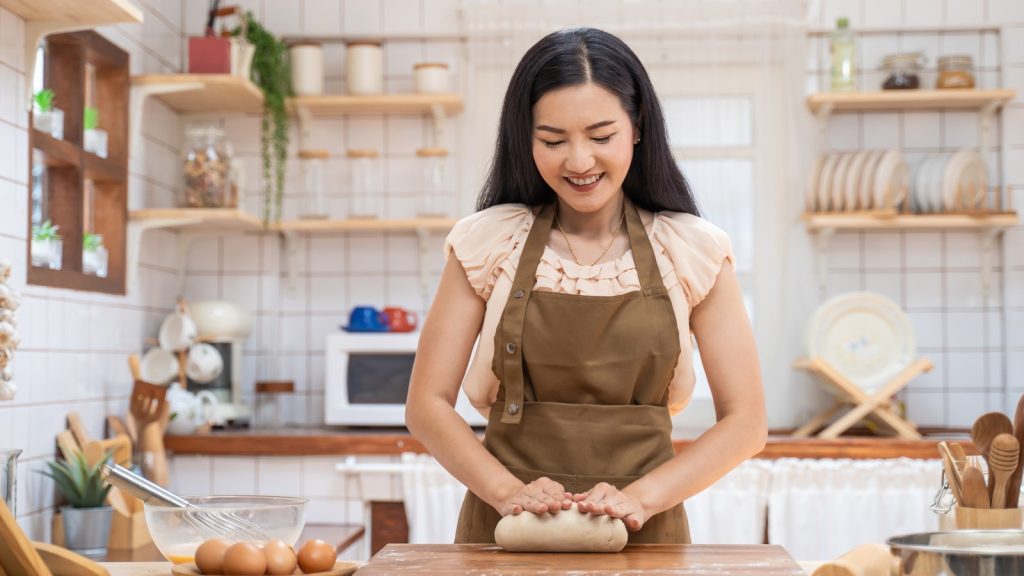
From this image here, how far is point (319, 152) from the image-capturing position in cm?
365

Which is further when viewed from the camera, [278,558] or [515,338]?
[515,338]

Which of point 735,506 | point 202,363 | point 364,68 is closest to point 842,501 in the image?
point 735,506

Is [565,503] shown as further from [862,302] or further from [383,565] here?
[862,302]

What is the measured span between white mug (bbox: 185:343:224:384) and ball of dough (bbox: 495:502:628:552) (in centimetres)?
235

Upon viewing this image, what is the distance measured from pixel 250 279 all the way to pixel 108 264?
0.67 meters

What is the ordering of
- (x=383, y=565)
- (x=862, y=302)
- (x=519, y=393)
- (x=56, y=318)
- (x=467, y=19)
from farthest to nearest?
(x=467, y=19) → (x=862, y=302) → (x=56, y=318) → (x=519, y=393) → (x=383, y=565)

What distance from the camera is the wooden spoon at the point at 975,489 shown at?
1.21 meters

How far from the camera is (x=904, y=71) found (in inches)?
143

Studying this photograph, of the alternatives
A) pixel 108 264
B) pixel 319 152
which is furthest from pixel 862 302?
pixel 108 264

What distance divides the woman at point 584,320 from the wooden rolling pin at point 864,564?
220mm

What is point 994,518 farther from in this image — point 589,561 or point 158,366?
point 158,366

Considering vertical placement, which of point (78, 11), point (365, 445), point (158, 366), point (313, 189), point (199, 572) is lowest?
point (365, 445)

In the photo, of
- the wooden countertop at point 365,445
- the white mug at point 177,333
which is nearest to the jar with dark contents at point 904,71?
the wooden countertop at point 365,445

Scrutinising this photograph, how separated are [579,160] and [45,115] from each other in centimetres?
183
